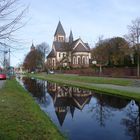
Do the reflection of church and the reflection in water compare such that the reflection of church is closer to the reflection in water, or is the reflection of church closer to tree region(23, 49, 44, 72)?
the reflection in water

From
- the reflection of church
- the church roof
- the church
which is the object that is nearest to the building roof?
the church

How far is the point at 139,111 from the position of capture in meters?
15.5

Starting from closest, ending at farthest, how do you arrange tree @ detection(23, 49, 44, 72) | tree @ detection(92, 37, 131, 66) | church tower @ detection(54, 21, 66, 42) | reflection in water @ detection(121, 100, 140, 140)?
reflection in water @ detection(121, 100, 140, 140), tree @ detection(92, 37, 131, 66), tree @ detection(23, 49, 44, 72), church tower @ detection(54, 21, 66, 42)

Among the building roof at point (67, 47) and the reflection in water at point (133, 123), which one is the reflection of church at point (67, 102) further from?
the building roof at point (67, 47)

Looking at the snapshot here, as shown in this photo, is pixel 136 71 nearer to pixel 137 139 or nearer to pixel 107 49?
pixel 107 49

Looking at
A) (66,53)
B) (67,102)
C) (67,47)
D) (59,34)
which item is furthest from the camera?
(59,34)

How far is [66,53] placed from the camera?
108812 mm

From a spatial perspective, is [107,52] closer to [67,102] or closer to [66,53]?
[66,53]

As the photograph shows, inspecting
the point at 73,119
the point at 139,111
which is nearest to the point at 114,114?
the point at 139,111

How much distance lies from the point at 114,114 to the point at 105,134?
197 inches

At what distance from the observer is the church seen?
110188 mm

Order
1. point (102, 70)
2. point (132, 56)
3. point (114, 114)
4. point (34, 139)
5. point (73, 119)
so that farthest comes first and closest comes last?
point (102, 70)
point (132, 56)
point (114, 114)
point (73, 119)
point (34, 139)

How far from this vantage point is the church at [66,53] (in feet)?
362

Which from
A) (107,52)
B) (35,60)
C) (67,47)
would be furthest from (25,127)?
(35,60)
